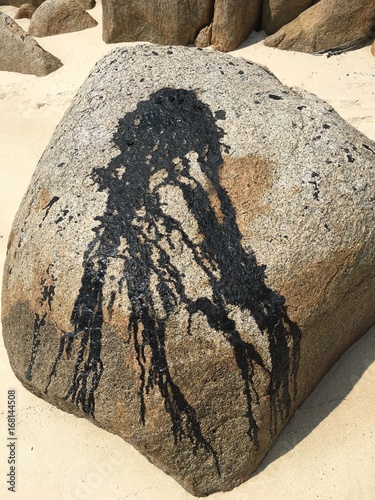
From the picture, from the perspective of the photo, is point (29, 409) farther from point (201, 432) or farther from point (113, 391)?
point (201, 432)

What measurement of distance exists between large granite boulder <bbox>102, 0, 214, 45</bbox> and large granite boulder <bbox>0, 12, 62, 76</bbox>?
880 millimetres

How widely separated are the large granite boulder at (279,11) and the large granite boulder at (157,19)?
2.24 ft

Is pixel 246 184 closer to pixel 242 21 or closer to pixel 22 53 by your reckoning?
pixel 242 21

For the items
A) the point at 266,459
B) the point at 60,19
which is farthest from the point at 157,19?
the point at 266,459

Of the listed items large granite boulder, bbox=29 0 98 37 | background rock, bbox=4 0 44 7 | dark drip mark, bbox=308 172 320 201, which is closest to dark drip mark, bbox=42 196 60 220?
dark drip mark, bbox=308 172 320 201

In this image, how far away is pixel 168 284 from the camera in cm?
214

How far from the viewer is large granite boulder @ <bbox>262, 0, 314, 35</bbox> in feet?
19.0

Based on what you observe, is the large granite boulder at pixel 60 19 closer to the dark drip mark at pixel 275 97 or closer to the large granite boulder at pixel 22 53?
the large granite boulder at pixel 22 53

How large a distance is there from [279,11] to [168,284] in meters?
4.89

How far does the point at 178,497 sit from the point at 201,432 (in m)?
0.40

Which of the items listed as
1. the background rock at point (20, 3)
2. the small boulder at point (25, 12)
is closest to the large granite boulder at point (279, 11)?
the small boulder at point (25, 12)

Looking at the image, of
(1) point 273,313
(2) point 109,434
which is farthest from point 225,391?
(2) point 109,434

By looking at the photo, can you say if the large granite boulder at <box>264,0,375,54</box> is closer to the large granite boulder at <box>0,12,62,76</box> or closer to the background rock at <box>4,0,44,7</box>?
the large granite boulder at <box>0,12,62,76</box>

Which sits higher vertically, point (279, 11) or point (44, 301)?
point (279, 11)
